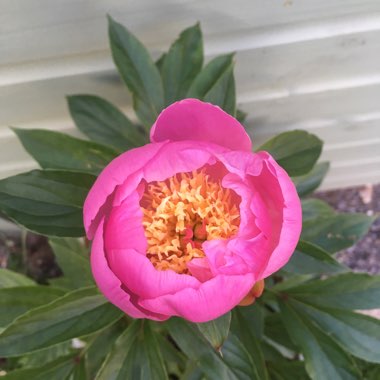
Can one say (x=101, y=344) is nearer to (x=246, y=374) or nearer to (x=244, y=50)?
(x=246, y=374)

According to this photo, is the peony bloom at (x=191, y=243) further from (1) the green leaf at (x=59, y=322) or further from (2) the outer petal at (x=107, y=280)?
(1) the green leaf at (x=59, y=322)

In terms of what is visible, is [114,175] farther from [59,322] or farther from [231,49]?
[231,49]

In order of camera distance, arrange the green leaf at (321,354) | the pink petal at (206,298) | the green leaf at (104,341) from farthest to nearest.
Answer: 1. the green leaf at (104,341)
2. the green leaf at (321,354)
3. the pink petal at (206,298)

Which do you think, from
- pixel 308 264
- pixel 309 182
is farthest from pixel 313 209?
pixel 308 264

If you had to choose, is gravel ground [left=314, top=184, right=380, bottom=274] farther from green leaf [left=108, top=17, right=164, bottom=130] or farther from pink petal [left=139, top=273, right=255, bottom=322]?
pink petal [left=139, top=273, right=255, bottom=322]

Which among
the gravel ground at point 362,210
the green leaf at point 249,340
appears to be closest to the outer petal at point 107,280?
the green leaf at point 249,340

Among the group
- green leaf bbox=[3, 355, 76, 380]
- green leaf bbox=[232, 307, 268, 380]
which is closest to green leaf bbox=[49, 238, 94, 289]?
green leaf bbox=[3, 355, 76, 380]

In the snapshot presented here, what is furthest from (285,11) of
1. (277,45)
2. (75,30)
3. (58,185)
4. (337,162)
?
(337,162)
